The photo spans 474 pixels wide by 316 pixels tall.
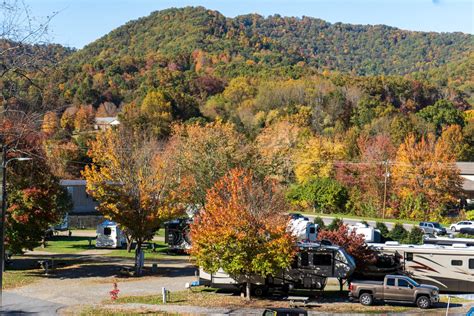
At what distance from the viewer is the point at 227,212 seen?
89.5 feet

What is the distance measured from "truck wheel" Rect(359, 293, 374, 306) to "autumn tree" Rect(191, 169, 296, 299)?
3.46 metres

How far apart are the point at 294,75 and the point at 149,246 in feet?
313

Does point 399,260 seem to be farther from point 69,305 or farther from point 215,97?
point 215,97

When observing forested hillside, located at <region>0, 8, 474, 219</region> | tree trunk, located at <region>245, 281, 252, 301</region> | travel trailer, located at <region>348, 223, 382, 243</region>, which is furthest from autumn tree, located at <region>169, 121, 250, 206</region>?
tree trunk, located at <region>245, 281, 252, 301</region>

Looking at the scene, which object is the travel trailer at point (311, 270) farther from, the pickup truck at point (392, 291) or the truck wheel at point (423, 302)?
the truck wheel at point (423, 302)

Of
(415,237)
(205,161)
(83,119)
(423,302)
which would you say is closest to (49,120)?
(423,302)

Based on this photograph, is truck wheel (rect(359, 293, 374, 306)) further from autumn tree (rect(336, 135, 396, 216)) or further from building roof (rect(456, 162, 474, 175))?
building roof (rect(456, 162, 474, 175))

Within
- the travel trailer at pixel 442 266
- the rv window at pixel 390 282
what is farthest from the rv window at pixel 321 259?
the travel trailer at pixel 442 266

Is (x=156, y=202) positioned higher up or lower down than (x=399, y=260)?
higher up

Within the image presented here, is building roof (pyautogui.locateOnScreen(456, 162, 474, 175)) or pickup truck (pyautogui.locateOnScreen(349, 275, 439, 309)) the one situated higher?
building roof (pyautogui.locateOnScreen(456, 162, 474, 175))

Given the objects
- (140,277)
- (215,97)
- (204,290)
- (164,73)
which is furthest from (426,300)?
(164,73)

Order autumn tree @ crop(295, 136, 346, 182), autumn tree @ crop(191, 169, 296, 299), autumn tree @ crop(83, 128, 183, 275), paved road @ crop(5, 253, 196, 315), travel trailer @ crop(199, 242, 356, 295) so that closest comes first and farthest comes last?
paved road @ crop(5, 253, 196, 315)
autumn tree @ crop(191, 169, 296, 299)
travel trailer @ crop(199, 242, 356, 295)
autumn tree @ crop(83, 128, 183, 275)
autumn tree @ crop(295, 136, 346, 182)

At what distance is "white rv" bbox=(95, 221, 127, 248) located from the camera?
44.1 meters

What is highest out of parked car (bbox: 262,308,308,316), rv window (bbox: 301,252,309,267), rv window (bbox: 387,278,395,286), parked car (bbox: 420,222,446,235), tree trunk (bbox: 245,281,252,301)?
parked car (bbox: 420,222,446,235)
